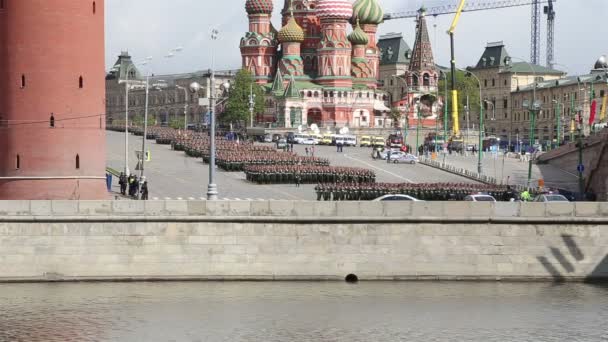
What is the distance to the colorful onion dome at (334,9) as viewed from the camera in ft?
520

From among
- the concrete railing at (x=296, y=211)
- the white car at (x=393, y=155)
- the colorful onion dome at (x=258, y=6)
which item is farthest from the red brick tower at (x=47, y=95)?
the colorful onion dome at (x=258, y=6)

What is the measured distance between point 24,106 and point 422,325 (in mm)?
21416

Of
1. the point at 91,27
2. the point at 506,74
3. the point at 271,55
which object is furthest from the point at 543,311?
the point at 506,74

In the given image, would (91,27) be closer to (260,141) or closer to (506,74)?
(260,141)

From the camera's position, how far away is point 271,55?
165750 mm

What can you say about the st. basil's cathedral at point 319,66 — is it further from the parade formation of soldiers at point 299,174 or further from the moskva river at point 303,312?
the moskva river at point 303,312

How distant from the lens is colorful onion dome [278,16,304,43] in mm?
161250

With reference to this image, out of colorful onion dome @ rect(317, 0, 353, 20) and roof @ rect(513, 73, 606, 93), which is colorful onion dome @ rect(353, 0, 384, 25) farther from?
roof @ rect(513, 73, 606, 93)

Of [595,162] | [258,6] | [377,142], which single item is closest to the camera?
[595,162]

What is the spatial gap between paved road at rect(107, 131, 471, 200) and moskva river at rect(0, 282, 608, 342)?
18.2 m

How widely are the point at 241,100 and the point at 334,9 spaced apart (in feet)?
63.8

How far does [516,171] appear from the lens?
3428 inches

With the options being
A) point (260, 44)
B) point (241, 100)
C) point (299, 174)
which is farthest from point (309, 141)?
point (260, 44)

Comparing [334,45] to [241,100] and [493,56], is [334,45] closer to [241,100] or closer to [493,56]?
[241,100]
